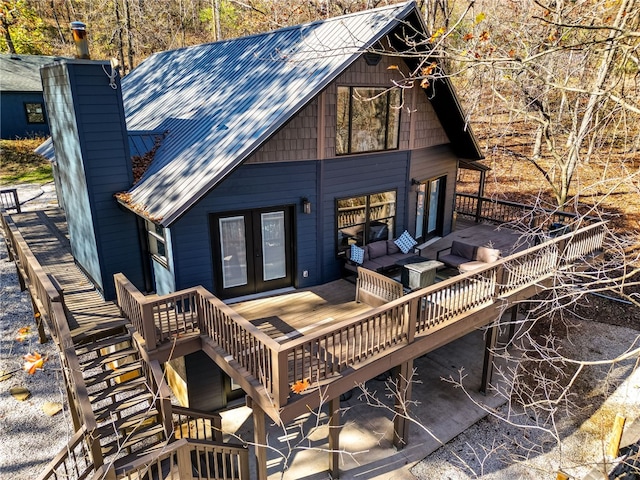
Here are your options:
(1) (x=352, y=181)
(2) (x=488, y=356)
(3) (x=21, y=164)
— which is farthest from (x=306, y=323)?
(3) (x=21, y=164)

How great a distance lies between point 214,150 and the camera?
8688mm

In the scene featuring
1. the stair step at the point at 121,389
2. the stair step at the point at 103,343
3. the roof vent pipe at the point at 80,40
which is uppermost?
the roof vent pipe at the point at 80,40

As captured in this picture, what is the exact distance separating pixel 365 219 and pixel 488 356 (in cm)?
441

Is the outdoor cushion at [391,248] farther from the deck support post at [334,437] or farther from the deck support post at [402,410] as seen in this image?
the deck support post at [334,437]

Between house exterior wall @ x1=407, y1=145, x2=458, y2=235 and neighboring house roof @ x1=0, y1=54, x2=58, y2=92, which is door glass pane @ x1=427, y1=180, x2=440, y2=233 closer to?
house exterior wall @ x1=407, y1=145, x2=458, y2=235

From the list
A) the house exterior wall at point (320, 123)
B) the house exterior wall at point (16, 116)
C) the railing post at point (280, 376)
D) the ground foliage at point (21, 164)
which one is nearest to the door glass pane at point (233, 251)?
the house exterior wall at point (320, 123)

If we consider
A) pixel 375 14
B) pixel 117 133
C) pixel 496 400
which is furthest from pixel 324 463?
pixel 375 14

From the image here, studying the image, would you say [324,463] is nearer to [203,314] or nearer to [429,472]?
[429,472]

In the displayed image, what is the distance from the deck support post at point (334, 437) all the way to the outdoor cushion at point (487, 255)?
18.6ft

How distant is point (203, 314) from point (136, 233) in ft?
10.1

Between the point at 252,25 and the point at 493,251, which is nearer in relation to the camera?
the point at 493,251

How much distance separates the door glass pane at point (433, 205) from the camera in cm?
1381

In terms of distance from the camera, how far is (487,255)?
11.1 m

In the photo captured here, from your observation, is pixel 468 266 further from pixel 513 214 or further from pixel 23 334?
pixel 23 334
